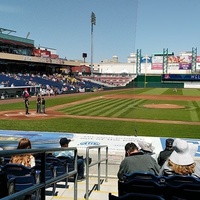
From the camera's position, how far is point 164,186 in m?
3.40

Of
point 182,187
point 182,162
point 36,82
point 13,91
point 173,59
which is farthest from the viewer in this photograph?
point 173,59

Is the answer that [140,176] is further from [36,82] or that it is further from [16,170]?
[36,82]

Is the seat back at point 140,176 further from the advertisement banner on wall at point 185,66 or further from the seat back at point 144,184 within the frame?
the advertisement banner on wall at point 185,66

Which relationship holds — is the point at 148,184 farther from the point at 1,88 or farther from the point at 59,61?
the point at 59,61

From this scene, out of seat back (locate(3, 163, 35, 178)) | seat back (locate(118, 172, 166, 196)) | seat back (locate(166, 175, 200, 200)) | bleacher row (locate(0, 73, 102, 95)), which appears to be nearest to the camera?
seat back (locate(166, 175, 200, 200))

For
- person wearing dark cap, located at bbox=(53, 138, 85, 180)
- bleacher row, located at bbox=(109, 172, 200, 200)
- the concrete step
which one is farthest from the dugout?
bleacher row, located at bbox=(109, 172, 200, 200)

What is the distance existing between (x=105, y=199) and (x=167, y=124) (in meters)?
13.7

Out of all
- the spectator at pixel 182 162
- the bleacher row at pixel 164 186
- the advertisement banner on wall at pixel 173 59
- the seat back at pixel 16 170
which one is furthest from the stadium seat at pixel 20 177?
the advertisement banner on wall at pixel 173 59

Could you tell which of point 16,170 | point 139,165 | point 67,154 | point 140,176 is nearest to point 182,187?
point 140,176

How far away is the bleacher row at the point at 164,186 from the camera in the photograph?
327cm

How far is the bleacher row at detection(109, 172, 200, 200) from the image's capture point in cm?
327

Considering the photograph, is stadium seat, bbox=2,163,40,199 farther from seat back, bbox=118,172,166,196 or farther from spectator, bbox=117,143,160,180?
spectator, bbox=117,143,160,180

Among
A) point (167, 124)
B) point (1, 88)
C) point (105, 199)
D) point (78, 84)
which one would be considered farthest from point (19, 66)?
point (105, 199)

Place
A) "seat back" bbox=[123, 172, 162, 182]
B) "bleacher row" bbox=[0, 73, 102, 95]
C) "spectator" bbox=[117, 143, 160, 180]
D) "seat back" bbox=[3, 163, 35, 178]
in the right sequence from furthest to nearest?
"bleacher row" bbox=[0, 73, 102, 95], "spectator" bbox=[117, 143, 160, 180], "seat back" bbox=[3, 163, 35, 178], "seat back" bbox=[123, 172, 162, 182]
